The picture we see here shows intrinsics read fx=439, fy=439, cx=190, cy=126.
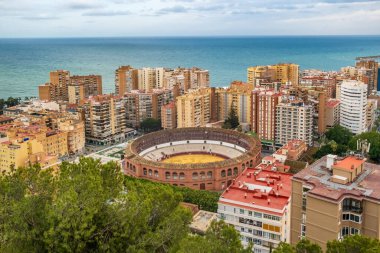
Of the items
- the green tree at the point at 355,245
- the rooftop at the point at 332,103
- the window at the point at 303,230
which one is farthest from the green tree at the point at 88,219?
the rooftop at the point at 332,103

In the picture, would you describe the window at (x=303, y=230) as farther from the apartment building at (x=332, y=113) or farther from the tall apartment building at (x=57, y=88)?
the tall apartment building at (x=57, y=88)

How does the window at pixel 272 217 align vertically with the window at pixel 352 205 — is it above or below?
below

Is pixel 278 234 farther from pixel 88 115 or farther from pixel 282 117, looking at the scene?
pixel 88 115

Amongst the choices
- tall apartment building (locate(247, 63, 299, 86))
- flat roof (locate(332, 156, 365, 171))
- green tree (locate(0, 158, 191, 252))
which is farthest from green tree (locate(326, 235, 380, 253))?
tall apartment building (locate(247, 63, 299, 86))

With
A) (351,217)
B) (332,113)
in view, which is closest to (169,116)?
(332,113)

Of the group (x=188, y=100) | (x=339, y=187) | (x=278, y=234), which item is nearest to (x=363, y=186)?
(x=339, y=187)

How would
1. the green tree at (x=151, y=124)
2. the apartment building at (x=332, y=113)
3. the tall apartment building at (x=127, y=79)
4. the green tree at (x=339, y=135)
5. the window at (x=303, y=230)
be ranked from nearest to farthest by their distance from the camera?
the window at (x=303, y=230) < the green tree at (x=339, y=135) < the apartment building at (x=332, y=113) < the green tree at (x=151, y=124) < the tall apartment building at (x=127, y=79)

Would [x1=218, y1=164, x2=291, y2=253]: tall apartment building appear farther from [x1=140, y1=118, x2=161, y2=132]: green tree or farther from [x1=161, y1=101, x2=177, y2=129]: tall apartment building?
[x1=140, y1=118, x2=161, y2=132]: green tree
